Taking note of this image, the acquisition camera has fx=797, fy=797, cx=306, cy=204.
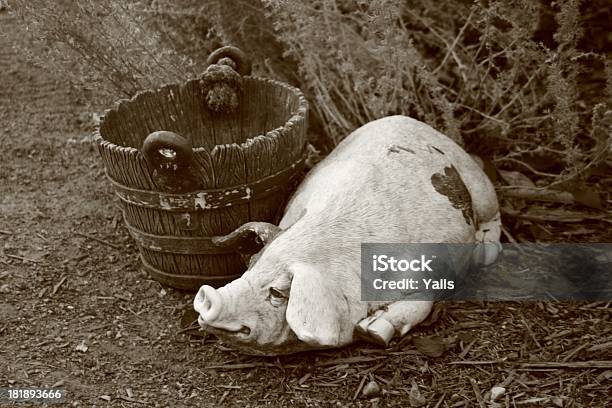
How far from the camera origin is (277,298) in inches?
97.5

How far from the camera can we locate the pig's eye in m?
2.47

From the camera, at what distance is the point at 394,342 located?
265 cm

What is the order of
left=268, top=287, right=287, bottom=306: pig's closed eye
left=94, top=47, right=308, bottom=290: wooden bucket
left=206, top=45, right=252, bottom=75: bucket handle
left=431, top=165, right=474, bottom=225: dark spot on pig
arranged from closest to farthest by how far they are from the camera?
1. left=268, top=287, right=287, bottom=306: pig's closed eye
2. left=94, top=47, right=308, bottom=290: wooden bucket
3. left=431, top=165, right=474, bottom=225: dark spot on pig
4. left=206, top=45, right=252, bottom=75: bucket handle

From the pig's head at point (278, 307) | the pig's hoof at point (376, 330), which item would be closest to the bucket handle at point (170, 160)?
the pig's head at point (278, 307)

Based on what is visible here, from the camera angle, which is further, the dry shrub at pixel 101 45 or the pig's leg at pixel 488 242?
the dry shrub at pixel 101 45

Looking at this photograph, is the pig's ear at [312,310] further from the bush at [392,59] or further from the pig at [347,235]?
the bush at [392,59]

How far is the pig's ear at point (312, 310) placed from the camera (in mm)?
2326

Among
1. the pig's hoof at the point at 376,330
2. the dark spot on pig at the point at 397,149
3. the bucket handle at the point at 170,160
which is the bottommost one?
the pig's hoof at the point at 376,330

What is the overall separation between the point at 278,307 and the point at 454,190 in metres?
0.86

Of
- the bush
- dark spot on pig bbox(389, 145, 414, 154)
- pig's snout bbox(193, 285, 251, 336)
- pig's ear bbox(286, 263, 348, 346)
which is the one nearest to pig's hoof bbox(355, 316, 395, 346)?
pig's ear bbox(286, 263, 348, 346)

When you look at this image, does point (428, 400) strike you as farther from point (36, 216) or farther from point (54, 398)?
point (36, 216)

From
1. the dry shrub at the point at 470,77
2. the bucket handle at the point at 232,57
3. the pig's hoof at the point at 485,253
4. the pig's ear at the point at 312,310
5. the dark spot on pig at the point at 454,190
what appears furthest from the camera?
the bucket handle at the point at 232,57

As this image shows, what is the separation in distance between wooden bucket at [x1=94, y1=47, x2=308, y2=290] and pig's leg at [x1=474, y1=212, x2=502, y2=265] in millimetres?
743

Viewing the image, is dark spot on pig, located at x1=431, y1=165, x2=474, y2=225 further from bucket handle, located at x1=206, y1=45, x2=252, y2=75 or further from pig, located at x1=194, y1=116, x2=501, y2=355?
bucket handle, located at x1=206, y1=45, x2=252, y2=75
